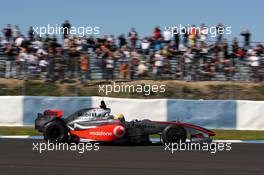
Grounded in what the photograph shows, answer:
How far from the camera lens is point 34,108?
47.1ft

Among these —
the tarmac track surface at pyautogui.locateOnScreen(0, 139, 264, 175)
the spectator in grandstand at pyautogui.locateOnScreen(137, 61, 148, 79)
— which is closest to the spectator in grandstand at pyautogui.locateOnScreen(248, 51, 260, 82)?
the spectator in grandstand at pyautogui.locateOnScreen(137, 61, 148, 79)

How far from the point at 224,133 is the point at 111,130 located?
4715mm

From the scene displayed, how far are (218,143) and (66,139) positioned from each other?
3.25 m

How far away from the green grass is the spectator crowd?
272 cm

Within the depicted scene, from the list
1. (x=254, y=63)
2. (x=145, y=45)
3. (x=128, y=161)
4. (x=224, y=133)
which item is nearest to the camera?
(x=128, y=161)

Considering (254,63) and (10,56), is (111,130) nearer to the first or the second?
(10,56)

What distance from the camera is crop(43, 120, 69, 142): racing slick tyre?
383 inches

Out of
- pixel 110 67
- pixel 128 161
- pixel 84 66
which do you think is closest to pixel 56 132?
pixel 128 161

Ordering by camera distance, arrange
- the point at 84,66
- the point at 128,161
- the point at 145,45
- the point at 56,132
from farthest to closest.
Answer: the point at 145,45, the point at 84,66, the point at 56,132, the point at 128,161

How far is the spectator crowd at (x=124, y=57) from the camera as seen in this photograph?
629 inches

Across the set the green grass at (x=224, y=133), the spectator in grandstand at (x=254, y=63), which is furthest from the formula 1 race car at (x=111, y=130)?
the spectator in grandstand at (x=254, y=63)

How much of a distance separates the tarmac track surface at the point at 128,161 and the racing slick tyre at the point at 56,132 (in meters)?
0.43

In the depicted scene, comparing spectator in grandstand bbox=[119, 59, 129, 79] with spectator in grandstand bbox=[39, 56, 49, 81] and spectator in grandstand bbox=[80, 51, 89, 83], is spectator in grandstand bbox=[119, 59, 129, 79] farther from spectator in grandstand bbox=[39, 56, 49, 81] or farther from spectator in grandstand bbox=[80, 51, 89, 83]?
spectator in grandstand bbox=[39, 56, 49, 81]

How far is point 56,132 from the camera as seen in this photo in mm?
9766
